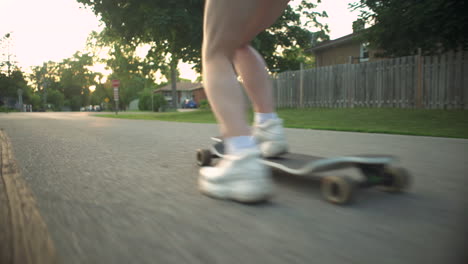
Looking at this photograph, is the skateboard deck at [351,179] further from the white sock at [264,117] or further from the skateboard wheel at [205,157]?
the skateboard wheel at [205,157]

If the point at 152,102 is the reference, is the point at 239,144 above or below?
below

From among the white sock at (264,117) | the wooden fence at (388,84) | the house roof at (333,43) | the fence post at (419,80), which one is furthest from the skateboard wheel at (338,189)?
the house roof at (333,43)

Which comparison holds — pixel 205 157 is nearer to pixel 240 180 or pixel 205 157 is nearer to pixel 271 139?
pixel 271 139

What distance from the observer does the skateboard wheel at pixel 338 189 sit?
134 centimetres

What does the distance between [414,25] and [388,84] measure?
2.80 m

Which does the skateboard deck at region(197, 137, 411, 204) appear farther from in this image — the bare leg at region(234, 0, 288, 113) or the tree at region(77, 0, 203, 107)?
the tree at region(77, 0, 203, 107)

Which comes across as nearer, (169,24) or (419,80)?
(419,80)

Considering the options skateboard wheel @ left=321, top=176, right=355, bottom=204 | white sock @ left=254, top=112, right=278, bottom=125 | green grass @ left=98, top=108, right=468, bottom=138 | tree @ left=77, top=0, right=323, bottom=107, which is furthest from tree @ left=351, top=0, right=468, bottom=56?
skateboard wheel @ left=321, top=176, right=355, bottom=204

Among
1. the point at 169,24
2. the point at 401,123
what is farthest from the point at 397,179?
the point at 169,24

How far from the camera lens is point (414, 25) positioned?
9.64 m

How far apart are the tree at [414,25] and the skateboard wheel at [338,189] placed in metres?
9.28

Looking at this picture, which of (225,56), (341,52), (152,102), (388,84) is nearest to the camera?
(225,56)

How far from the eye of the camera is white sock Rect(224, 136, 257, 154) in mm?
1549

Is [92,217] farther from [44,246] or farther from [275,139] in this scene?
[275,139]
